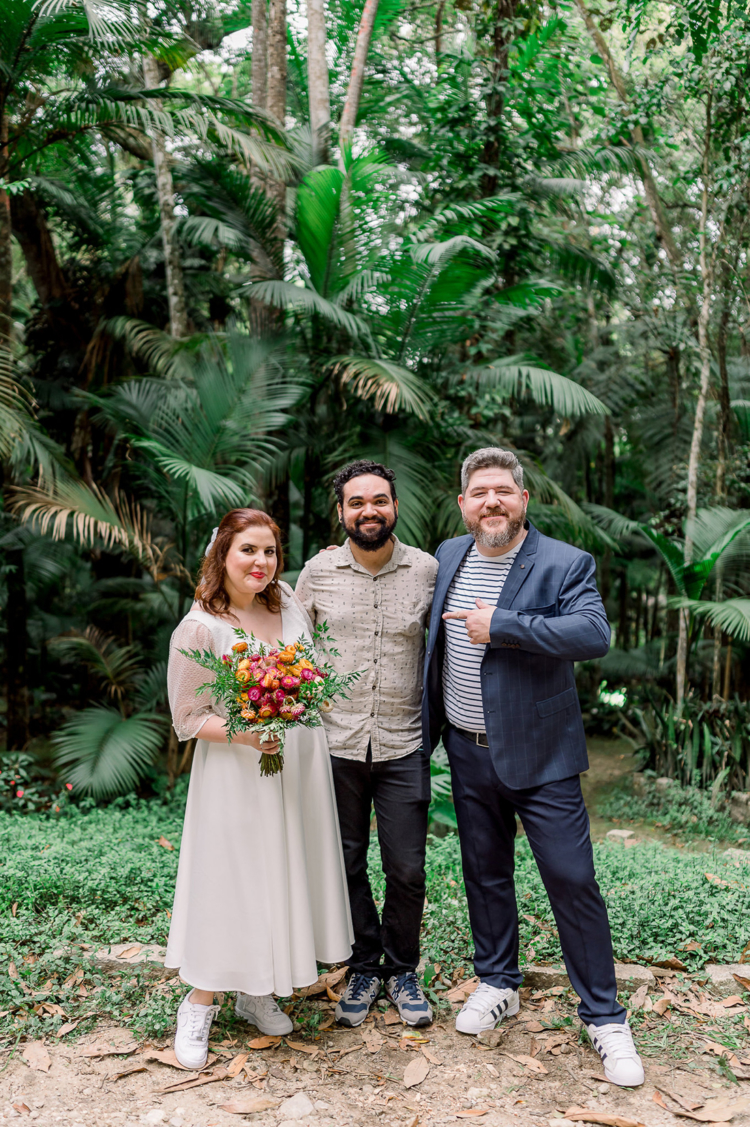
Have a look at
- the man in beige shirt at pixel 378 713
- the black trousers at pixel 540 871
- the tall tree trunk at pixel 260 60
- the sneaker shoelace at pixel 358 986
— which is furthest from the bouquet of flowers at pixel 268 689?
the tall tree trunk at pixel 260 60

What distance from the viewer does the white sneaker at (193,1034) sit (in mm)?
3025

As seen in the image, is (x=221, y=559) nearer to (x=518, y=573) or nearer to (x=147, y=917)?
(x=518, y=573)

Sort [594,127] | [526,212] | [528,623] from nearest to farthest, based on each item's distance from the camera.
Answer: [528,623] < [526,212] < [594,127]

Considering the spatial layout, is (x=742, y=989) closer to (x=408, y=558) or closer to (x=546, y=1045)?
(x=546, y=1045)

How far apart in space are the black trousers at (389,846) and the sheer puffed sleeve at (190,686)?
569 millimetres

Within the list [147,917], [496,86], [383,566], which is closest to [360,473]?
[383,566]

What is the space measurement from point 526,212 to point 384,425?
275 cm

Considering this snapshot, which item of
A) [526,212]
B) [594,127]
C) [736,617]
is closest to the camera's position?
[736,617]

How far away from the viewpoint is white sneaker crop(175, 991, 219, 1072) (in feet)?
9.93

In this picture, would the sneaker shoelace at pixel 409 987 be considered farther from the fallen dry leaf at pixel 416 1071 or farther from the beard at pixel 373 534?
the beard at pixel 373 534

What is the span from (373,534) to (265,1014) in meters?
1.84

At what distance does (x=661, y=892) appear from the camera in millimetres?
4211

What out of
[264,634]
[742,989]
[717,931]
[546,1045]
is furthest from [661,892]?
[264,634]

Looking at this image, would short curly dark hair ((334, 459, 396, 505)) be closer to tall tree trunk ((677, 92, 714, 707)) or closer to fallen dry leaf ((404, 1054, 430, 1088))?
fallen dry leaf ((404, 1054, 430, 1088))
